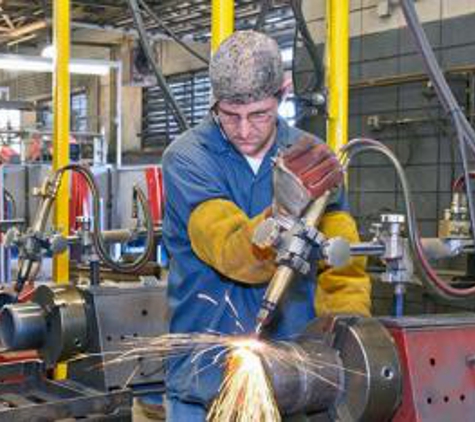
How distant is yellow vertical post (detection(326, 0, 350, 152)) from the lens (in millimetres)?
2641

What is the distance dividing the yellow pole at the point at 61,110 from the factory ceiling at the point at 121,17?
13.3 ft

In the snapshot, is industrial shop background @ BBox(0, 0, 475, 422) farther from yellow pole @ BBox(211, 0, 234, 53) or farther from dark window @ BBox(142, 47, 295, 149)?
dark window @ BBox(142, 47, 295, 149)

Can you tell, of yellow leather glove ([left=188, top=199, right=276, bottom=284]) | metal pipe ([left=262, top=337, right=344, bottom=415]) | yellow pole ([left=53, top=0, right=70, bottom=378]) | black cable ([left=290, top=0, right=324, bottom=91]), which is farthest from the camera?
yellow pole ([left=53, top=0, right=70, bottom=378])

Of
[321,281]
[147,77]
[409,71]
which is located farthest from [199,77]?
[321,281]

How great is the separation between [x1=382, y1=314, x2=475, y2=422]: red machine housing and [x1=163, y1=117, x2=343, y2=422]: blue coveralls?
457mm

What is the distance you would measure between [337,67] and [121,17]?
23.6 feet

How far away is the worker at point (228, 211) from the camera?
4.81 feet

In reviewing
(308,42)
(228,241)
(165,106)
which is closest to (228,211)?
(228,241)

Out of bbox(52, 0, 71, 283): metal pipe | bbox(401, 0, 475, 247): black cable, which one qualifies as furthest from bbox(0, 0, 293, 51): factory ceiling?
bbox(401, 0, 475, 247): black cable

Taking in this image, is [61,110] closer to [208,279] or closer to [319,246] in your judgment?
[208,279]

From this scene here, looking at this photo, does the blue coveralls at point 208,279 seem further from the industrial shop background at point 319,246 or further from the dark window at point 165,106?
the dark window at point 165,106

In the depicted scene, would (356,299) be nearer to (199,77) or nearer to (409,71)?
(409,71)

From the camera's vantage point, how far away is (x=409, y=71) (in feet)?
15.1

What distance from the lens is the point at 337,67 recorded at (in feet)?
8.75
